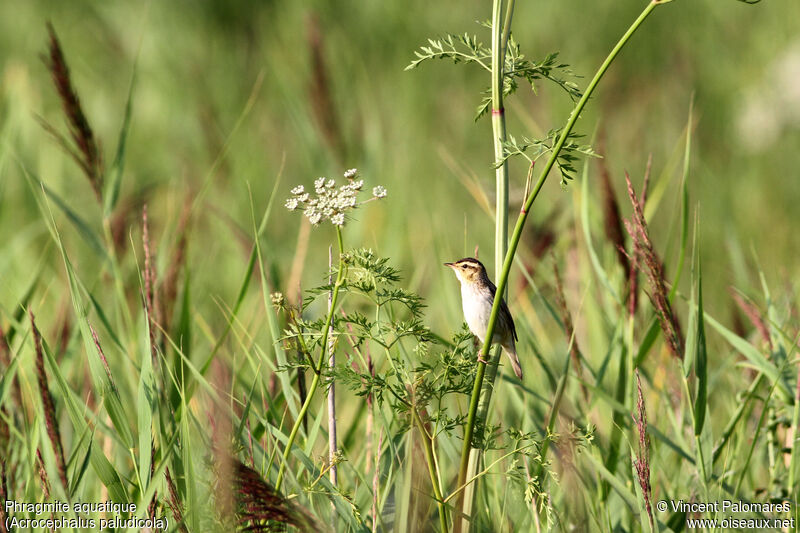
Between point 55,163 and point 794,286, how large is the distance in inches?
189

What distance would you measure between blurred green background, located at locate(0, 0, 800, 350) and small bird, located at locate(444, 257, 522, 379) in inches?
82.2

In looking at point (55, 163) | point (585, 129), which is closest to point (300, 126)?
point (55, 163)

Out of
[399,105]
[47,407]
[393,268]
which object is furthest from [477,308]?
[399,105]

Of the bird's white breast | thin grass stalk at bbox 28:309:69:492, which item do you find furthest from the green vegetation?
the bird's white breast

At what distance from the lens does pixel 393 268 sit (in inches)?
75.4

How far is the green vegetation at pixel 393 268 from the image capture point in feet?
5.92

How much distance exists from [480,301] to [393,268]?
77 centimetres

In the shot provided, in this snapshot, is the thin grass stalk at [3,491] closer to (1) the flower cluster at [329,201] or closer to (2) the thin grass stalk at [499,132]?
(1) the flower cluster at [329,201]

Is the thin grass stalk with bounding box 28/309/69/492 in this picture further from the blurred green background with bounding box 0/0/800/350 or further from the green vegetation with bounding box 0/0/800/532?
the blurred green background with bounding box 0/0/800/350

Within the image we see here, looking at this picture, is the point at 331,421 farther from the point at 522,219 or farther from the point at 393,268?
the point at 522,219

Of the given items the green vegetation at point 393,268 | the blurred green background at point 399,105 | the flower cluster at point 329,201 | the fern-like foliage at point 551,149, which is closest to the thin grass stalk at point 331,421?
the green vegetation at point 393,268

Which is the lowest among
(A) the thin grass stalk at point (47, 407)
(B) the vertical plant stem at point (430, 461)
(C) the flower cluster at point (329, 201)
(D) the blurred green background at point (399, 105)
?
(B) the vertical plant stem at point (430, 461)

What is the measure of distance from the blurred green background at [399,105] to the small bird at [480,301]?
6.85ft

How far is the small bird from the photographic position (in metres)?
2.53
